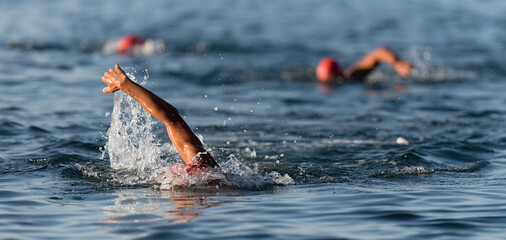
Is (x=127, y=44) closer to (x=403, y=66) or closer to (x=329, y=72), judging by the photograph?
(x=329, y=72)

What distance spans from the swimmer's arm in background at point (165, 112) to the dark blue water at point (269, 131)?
17.0 inches

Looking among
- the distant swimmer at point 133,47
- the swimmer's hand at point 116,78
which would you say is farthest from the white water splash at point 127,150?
the distant swimmer at point 133,47

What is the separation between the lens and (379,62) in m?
16.9

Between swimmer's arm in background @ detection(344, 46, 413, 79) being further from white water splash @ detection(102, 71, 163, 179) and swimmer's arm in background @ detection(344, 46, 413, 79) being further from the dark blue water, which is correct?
white water splash @ detection(102, 71, 163, 179)

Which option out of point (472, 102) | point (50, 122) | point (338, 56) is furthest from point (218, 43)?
point (50, 122)

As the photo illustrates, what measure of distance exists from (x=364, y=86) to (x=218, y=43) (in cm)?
683

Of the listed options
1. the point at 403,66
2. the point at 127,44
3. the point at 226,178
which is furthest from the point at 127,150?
the point at 127,44

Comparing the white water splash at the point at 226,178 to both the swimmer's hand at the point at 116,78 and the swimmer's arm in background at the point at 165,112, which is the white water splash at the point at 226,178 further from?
the swimmer's hand at the point at 116,78

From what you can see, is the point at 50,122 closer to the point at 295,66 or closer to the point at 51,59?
the point at 51,59

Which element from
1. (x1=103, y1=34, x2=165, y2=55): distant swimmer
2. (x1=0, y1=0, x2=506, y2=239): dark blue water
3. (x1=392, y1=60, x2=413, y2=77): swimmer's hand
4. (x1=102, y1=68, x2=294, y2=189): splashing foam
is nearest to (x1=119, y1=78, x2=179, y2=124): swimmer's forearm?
(x1=102, y1=68, x2=294, y2=189): splashing foam

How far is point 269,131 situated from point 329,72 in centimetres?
618

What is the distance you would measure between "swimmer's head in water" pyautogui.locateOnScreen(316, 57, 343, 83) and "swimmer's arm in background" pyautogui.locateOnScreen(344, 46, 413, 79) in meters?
0.29

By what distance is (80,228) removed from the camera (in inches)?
249

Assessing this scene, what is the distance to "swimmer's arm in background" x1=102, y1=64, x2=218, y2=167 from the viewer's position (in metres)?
7.71
